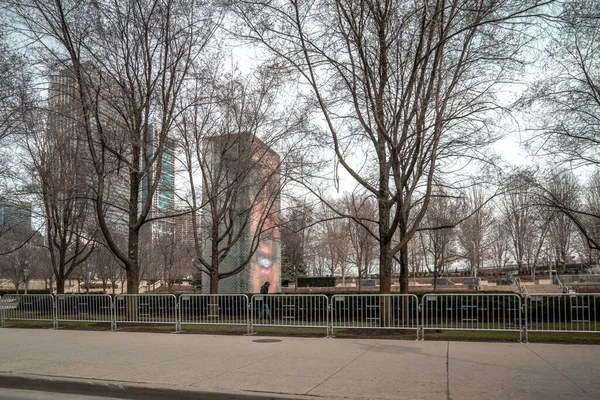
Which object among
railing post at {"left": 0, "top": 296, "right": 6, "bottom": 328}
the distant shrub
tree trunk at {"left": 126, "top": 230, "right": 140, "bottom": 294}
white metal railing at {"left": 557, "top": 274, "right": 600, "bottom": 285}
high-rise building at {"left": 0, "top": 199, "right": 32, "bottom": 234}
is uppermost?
high-rise building at {"left": 0, "top": 199, "right": 32, "bottom": 234}

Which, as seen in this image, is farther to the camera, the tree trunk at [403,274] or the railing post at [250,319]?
the tree trunk at [403,274]

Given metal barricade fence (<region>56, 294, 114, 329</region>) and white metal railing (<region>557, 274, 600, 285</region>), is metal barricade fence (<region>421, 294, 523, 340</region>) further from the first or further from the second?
white metal railing (<region>557, 274, 600, 285</region>)

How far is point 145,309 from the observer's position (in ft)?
55.6

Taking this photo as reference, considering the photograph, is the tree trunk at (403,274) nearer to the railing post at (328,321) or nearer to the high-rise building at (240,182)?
the railing post at (328,321)

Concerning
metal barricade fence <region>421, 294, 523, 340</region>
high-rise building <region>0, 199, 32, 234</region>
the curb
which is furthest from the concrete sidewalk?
high-rise building <region>0, 199, 32, 234</region>

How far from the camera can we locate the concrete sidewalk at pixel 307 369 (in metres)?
7.32

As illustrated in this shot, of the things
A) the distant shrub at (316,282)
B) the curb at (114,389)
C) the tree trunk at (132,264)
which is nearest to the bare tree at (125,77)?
the tree trunk at (132,264)

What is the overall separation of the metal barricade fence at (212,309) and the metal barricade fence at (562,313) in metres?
8.00

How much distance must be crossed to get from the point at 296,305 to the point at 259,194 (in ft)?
29.5

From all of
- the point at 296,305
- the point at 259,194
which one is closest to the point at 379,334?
the point at 296,305

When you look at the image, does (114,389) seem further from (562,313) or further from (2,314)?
(2,314)

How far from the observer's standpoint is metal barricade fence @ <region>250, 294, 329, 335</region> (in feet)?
49.0

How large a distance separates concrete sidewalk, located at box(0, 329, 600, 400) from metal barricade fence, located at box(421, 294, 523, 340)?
4.77 ft

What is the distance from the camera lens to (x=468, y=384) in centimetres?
755
